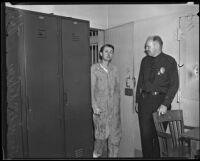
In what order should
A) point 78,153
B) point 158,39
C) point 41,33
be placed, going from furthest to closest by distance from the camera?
point 78,153
point 41,33
point 158,39

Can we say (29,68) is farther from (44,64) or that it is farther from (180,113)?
(180,113)

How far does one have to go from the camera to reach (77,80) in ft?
4.96

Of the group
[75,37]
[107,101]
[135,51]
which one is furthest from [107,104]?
[75,37]

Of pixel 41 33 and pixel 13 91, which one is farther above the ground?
pixel 41 33

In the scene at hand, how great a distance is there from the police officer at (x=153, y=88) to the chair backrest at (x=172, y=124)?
31 millimetres

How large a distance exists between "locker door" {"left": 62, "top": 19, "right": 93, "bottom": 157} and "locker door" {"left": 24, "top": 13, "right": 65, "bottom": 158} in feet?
0.19

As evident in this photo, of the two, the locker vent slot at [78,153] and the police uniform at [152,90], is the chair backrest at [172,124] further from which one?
the locker vent slot at [78,153]

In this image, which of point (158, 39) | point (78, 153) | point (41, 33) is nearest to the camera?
point (158, 39)

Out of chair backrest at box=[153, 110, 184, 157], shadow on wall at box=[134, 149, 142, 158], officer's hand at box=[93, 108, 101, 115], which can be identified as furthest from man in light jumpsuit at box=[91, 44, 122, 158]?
chair backrest at box=[153, 110, 184, 157]

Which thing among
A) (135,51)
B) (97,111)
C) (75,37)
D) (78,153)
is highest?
(75,37)

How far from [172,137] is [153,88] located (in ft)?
1.04

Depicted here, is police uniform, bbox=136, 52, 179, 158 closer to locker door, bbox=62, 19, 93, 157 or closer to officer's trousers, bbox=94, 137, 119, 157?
officer's trousers, bbox=94, 137, 119, 157

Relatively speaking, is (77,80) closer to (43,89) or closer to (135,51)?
(43,89)

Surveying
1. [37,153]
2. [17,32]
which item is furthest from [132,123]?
[17,32]
